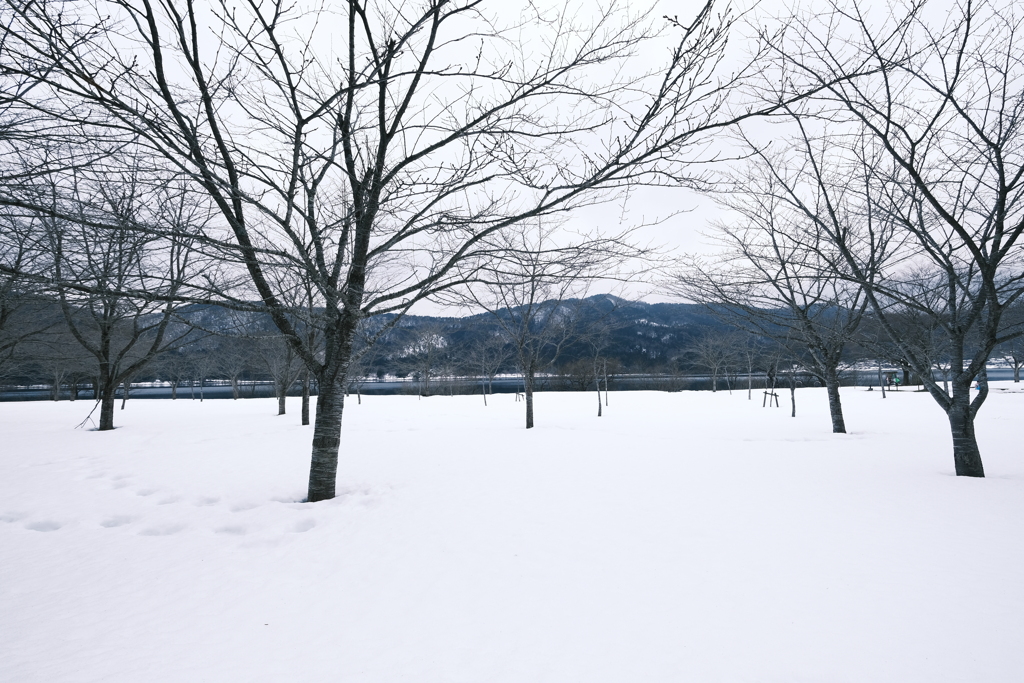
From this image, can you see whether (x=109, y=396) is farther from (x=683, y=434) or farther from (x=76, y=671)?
(x=683, y=434)

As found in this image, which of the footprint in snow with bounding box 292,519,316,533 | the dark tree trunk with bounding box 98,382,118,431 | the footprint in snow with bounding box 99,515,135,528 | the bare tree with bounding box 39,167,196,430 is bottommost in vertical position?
the footprint in snow with bounding box 99,515,135,528

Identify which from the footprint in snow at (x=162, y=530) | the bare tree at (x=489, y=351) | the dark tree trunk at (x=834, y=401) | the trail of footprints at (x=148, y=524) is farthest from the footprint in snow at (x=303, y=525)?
the bare tree at (x=489, y=351)

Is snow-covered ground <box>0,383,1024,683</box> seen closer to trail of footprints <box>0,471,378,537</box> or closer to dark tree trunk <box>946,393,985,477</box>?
trail of footprints <box>0,471,378,537</box>

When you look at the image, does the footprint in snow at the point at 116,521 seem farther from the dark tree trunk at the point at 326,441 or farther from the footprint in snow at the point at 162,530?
the dark tree trunk at the point at 326,441

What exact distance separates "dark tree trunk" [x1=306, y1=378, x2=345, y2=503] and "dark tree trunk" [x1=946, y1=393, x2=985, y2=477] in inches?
342

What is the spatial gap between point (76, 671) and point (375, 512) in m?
2.87

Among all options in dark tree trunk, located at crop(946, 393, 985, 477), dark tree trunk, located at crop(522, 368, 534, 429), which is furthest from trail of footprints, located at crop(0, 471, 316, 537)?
dark tree trunk, located at crop(522, 368, 534, 429)

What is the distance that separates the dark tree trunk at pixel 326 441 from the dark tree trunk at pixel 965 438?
8676 millimetres

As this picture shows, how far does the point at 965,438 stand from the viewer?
6523 millimetres

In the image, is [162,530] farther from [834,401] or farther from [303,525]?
[834,401]

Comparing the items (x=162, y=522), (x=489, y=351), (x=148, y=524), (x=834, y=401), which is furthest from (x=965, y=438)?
(x=489, y=351)

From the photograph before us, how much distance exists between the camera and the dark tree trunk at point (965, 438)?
6465 millimetres

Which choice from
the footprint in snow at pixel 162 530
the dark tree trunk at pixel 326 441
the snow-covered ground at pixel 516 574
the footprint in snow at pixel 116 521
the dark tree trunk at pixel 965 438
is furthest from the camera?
the dark tree trunk at pixel 965 438

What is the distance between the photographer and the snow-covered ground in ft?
8.25
